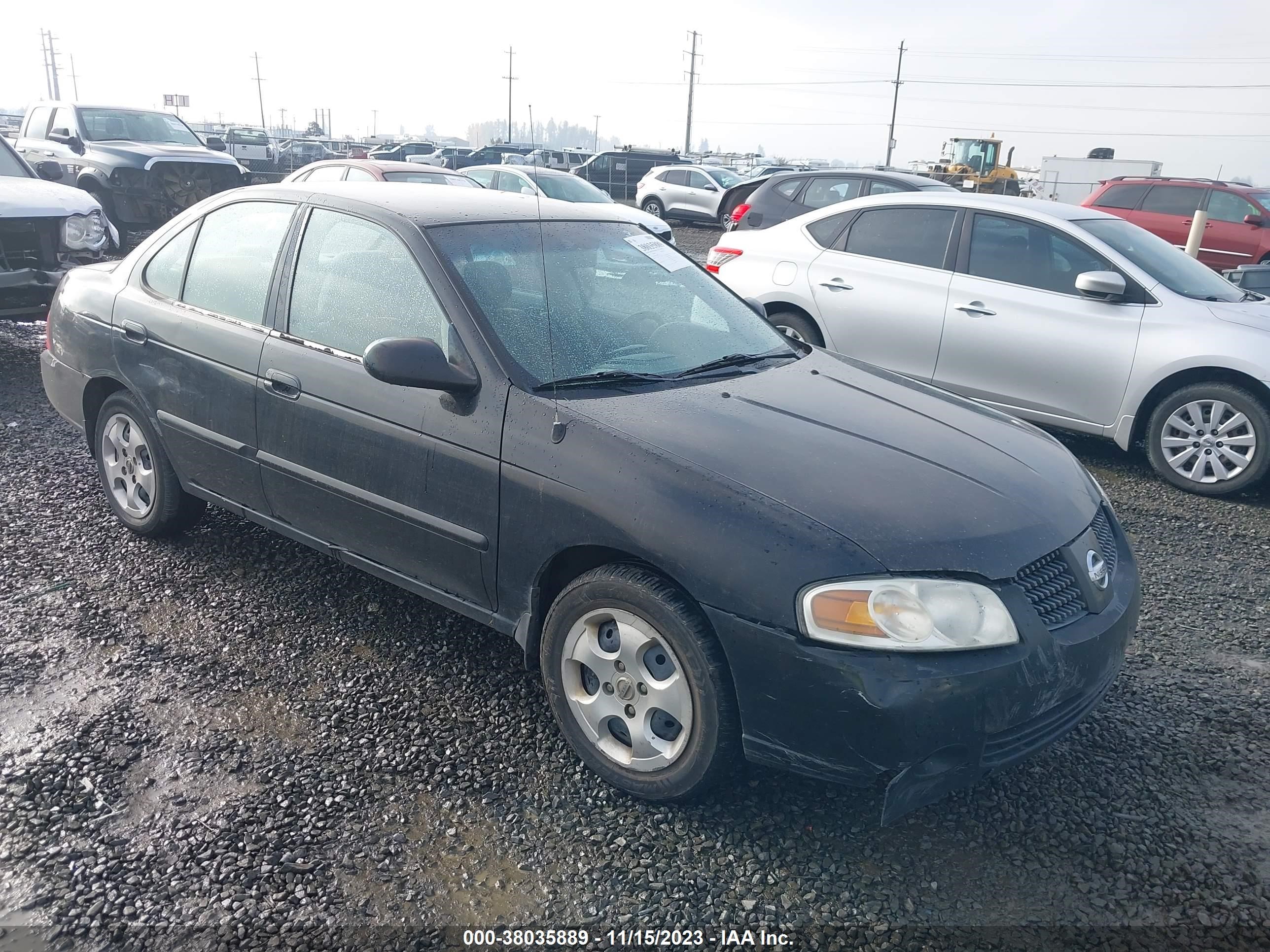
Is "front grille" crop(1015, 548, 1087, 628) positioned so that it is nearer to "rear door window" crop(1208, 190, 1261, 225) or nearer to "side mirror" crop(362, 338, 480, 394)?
"side mirror" crop(362, 338, 480, 394)

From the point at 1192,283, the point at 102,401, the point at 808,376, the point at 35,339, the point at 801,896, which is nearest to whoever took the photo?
the point at 801,896

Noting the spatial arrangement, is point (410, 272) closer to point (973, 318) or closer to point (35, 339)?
point (973, 318)

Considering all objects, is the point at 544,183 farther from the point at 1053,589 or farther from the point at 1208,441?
the point at 1053,589

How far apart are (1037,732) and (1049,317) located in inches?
163

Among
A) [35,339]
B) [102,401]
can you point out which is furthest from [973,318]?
[35,339]

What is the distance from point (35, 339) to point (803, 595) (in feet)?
27.9

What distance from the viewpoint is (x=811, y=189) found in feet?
39.7

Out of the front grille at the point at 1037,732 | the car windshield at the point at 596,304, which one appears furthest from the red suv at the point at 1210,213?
the front grille at the point at 1037,732

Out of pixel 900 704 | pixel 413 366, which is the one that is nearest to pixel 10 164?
pixel 413 366

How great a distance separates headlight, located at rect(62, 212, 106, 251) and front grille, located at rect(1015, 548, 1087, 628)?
7904 mm

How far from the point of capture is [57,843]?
2574 mm

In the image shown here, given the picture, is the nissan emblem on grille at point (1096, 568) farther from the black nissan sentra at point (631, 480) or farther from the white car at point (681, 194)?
the white car at point (681, 194)

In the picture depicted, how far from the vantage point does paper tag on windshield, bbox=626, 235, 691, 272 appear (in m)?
3.96

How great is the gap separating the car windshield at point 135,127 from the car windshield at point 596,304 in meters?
12.8
